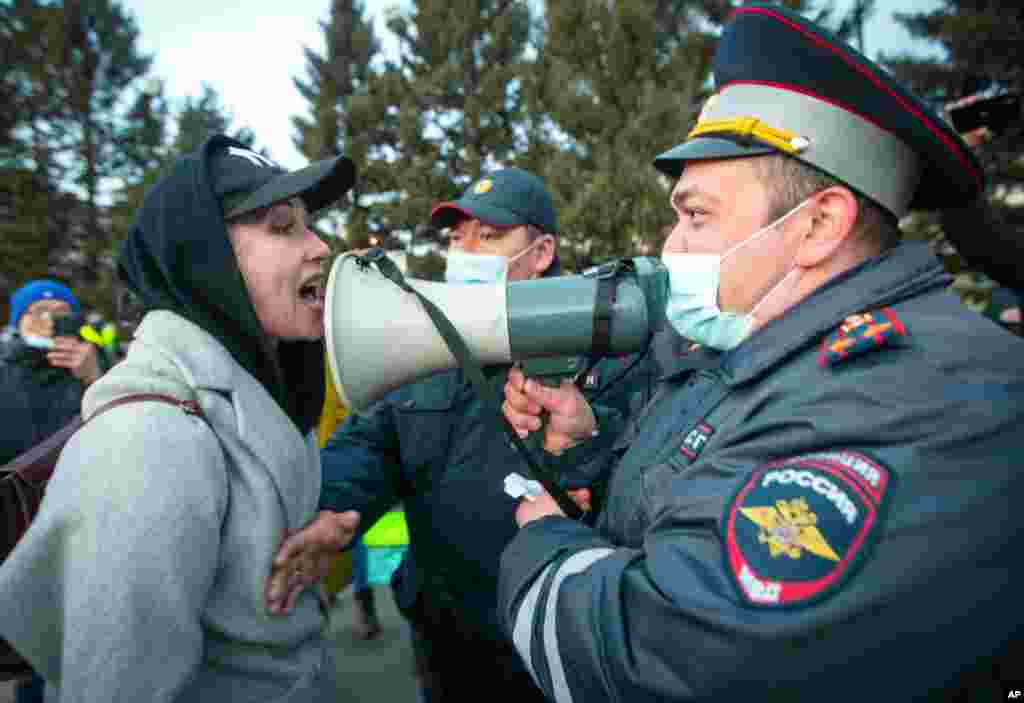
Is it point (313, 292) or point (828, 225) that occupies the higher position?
point (828, 225)

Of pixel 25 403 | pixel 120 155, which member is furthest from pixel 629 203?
pixel 120 155

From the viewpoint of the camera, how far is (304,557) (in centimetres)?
144

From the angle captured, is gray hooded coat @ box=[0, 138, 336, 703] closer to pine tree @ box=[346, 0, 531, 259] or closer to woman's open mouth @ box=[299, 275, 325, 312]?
woman's open mouth @ box=[299, 275, 325, 312]

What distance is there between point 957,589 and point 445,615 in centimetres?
174

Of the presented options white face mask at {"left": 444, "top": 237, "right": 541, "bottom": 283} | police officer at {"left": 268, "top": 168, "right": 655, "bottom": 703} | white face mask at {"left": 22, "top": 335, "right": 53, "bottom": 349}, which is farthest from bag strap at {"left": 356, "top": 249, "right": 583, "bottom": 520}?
white face mask at {"left": 22, "top": 335, "right": 53, "bottom": 349}

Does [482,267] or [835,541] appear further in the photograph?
[482,267]

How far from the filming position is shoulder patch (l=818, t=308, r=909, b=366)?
1.07 m

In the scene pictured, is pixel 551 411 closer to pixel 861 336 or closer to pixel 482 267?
pixel 861 336

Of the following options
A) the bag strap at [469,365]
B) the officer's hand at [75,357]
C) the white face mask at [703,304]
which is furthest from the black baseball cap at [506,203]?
the officer's hand at [75,357]

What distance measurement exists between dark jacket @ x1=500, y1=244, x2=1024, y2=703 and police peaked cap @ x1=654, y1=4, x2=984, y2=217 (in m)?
0.28

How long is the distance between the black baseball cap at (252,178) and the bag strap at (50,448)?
1.66 feet

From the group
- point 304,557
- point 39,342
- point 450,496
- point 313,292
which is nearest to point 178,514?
point 304,557

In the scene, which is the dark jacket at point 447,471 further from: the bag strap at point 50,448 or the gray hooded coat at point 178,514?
the bag strap at point 50,448

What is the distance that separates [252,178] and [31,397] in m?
3.68
